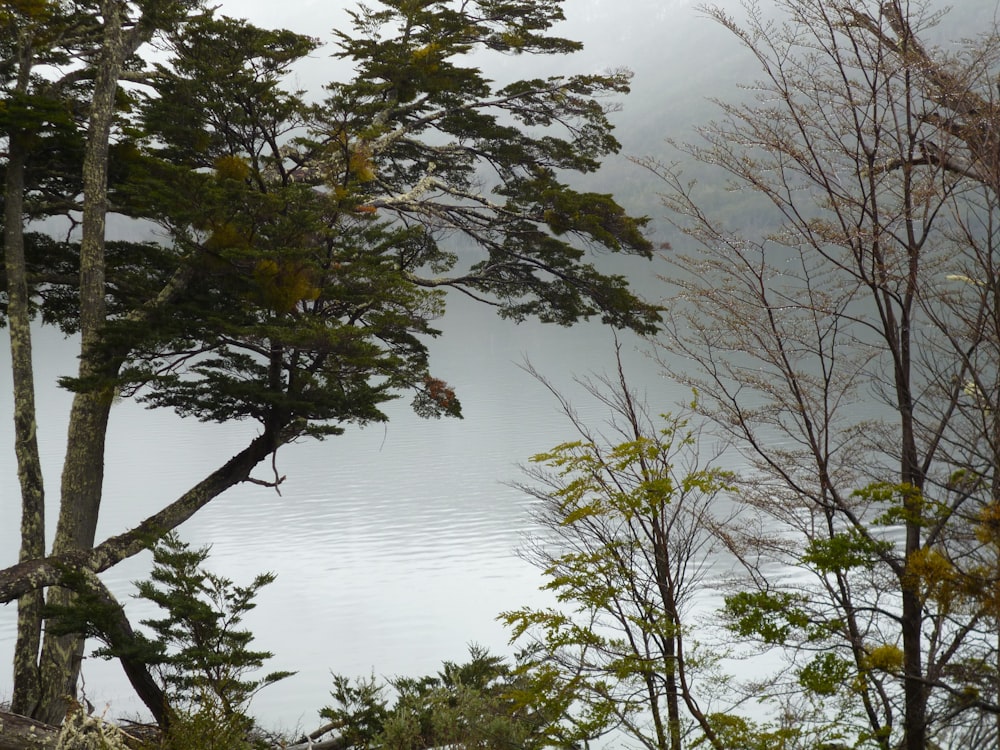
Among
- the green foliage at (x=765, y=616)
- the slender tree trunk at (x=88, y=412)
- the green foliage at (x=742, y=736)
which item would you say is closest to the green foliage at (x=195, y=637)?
the slender tree trunk at (x=88, y=412)

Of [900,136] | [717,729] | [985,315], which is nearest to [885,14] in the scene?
[900,136]

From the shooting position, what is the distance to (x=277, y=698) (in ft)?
49.1

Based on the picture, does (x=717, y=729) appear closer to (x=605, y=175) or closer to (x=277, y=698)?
(x=277, y=698)

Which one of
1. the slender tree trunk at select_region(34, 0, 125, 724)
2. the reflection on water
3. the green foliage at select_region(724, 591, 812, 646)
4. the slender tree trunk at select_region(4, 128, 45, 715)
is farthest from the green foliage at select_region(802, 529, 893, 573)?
the slender tree trunk at select_region(4, 128, 45, 715)

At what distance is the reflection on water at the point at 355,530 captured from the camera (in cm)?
1702

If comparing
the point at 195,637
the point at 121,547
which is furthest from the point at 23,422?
the point at 195,637

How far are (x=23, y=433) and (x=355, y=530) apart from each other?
1556 cm

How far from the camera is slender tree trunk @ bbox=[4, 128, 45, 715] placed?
906cm

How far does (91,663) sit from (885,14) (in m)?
17.2

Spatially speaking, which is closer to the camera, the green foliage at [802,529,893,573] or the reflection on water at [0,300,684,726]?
the green foliage at [802,529,893,573]

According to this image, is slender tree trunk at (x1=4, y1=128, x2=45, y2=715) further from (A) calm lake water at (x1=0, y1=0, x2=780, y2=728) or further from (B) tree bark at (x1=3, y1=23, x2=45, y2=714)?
(A) calm lake water at (x1=0, y1=0, x2=780, y2=728)

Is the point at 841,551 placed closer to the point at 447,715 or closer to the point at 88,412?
the point at 447,715

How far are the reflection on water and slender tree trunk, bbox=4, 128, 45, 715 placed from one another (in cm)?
389

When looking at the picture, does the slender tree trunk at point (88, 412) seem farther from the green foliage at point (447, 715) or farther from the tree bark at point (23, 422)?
the green foliage at point (447, 715)
